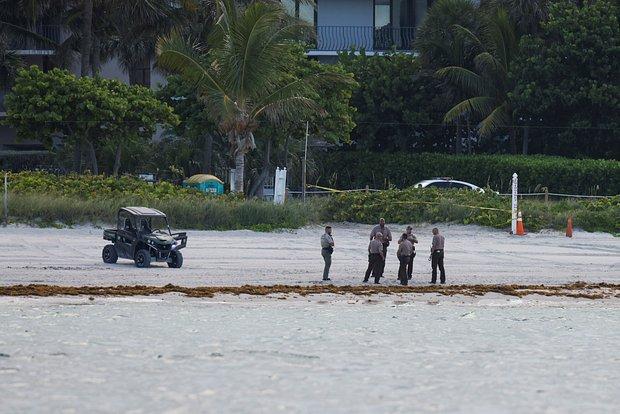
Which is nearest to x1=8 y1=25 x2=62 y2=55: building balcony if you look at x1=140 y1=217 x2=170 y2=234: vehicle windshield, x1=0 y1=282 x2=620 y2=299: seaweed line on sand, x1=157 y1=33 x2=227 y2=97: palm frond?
x1=157 y1=33 x2=227 y2=97: palm frond

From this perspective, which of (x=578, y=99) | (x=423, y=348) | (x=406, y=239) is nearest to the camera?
(x=423, y=348)

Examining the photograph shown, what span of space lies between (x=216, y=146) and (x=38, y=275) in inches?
988

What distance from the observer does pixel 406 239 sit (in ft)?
84.7

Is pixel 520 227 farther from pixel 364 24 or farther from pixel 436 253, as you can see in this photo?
pixel 364 24

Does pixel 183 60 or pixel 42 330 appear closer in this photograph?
pixel 42 330

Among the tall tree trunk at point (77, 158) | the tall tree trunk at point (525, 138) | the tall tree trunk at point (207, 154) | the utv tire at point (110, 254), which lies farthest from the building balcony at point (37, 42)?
the utv tire at point (110, 254)

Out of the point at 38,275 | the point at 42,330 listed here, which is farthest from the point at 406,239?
the point at 42,330

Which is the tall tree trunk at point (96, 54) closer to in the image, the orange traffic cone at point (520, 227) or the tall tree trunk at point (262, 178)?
the tall tree trunk at point (262, 178)

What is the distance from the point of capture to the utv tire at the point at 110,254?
2770 centimetres

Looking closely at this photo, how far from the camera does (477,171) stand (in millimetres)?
48000

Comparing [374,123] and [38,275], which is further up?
[374,123]

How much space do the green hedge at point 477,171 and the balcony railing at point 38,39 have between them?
13.0 m

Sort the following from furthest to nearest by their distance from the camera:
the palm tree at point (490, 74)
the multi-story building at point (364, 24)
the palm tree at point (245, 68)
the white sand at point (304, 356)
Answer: the multi-story building at point (364, 24), the palm tree at point (490, 74), the palm tree at point (245, 68), the white sand at point (304, 356)

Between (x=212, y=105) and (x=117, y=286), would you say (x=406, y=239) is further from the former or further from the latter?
(x=212, y=105)
